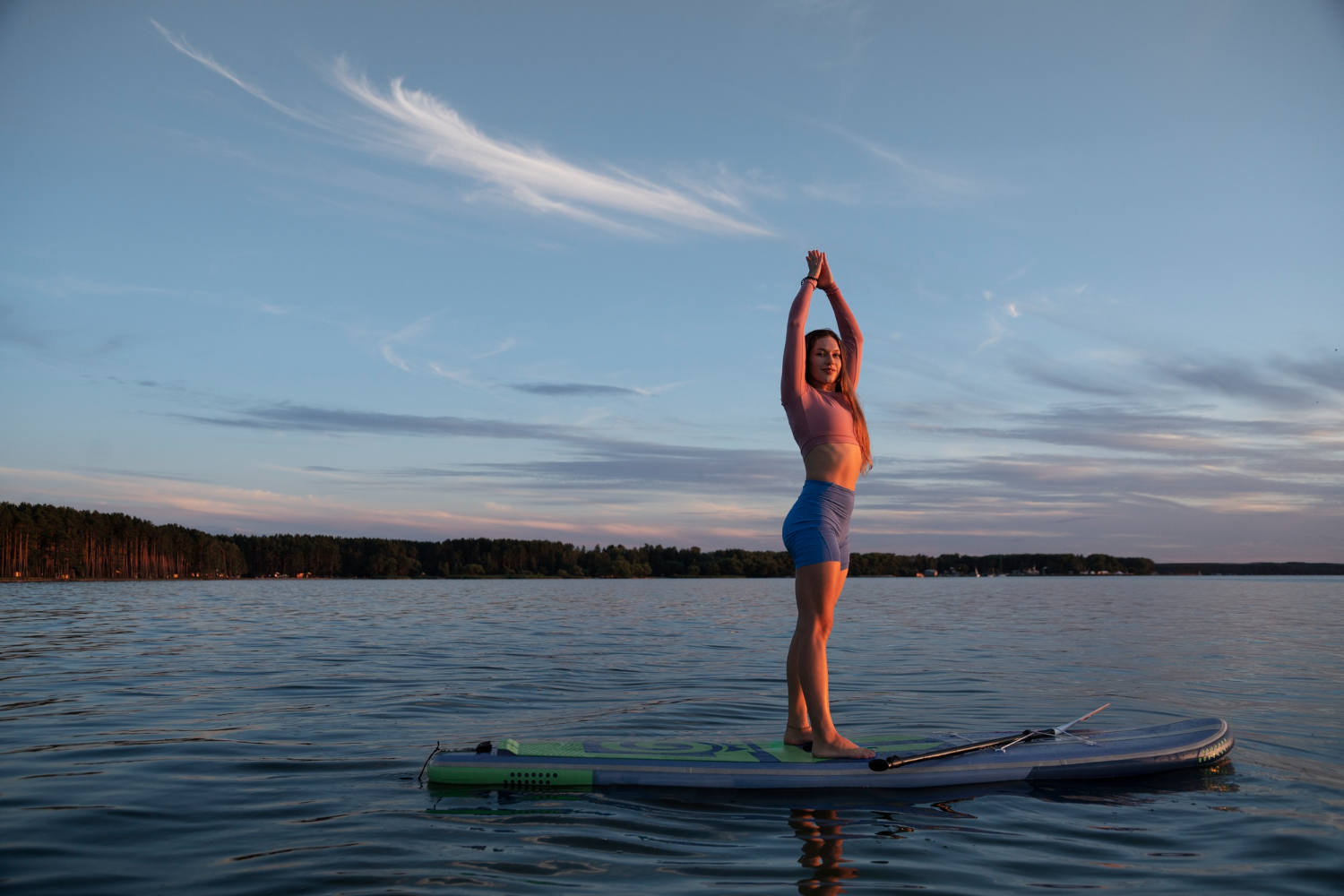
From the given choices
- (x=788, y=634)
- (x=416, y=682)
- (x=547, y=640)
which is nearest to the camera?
(x=416, y=682)

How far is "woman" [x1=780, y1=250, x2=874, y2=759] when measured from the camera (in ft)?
18.8

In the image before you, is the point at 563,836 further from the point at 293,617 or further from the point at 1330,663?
the point at 293,617

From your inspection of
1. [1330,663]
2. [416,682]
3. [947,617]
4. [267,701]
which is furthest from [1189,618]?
[267,701]

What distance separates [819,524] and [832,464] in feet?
1.50

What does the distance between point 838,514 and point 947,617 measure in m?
24.3

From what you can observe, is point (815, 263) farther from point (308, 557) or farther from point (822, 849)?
point (308, 557)

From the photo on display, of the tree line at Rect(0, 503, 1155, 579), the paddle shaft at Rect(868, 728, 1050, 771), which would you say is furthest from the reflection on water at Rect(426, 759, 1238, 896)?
the tree line at Rect(0, 503, 1155, 579)

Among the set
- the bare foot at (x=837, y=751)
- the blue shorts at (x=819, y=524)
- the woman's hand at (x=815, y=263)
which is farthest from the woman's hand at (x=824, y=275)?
the bare foot at (x=837, y=751)

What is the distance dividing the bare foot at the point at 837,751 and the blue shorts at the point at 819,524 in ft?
4.01

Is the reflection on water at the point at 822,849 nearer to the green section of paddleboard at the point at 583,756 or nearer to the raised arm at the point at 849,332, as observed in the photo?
the green section of paddleboard at the point at 583,756

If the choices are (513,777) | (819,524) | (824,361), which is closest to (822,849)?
(819,524)

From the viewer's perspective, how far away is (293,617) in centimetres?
2620

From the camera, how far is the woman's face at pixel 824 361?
614 cm

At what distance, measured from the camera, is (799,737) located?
20.4ft
